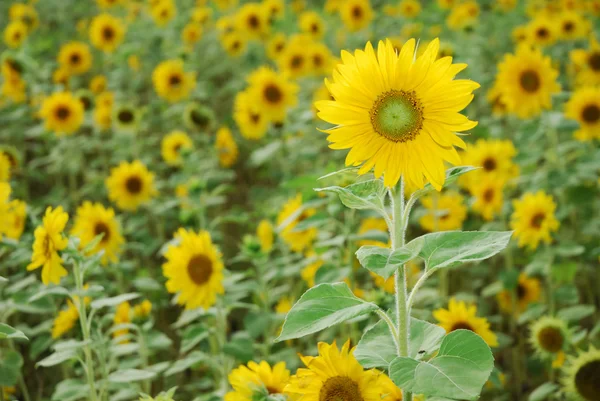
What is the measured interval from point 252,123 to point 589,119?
193 cm

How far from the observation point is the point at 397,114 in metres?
1.18

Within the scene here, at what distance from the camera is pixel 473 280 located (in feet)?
10.7

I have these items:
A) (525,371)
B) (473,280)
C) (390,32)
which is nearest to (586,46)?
(390,32)

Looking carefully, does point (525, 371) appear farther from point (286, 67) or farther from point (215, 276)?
point (286, 67)

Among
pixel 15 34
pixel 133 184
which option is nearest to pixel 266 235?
pixel 133 184

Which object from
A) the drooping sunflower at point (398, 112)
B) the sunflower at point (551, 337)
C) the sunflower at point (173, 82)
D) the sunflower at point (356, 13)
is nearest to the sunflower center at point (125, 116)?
the sunflower at point (173, 82)

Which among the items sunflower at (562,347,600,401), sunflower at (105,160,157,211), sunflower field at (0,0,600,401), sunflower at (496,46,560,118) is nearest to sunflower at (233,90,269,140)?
sunflower field at (0,0,600,401)

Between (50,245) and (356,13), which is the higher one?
(356,13)

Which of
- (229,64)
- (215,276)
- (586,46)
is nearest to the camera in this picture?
(215,276)

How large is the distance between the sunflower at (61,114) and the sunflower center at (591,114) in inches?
109

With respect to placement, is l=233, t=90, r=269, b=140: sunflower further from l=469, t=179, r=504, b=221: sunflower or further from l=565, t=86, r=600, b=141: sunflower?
l=565, t=86, r=600, b=141: sunflower

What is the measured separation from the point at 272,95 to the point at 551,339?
2.12m

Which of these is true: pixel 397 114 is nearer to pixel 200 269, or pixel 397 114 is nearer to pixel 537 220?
pixel 200 269

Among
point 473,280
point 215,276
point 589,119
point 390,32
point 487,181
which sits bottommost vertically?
point 473,280
